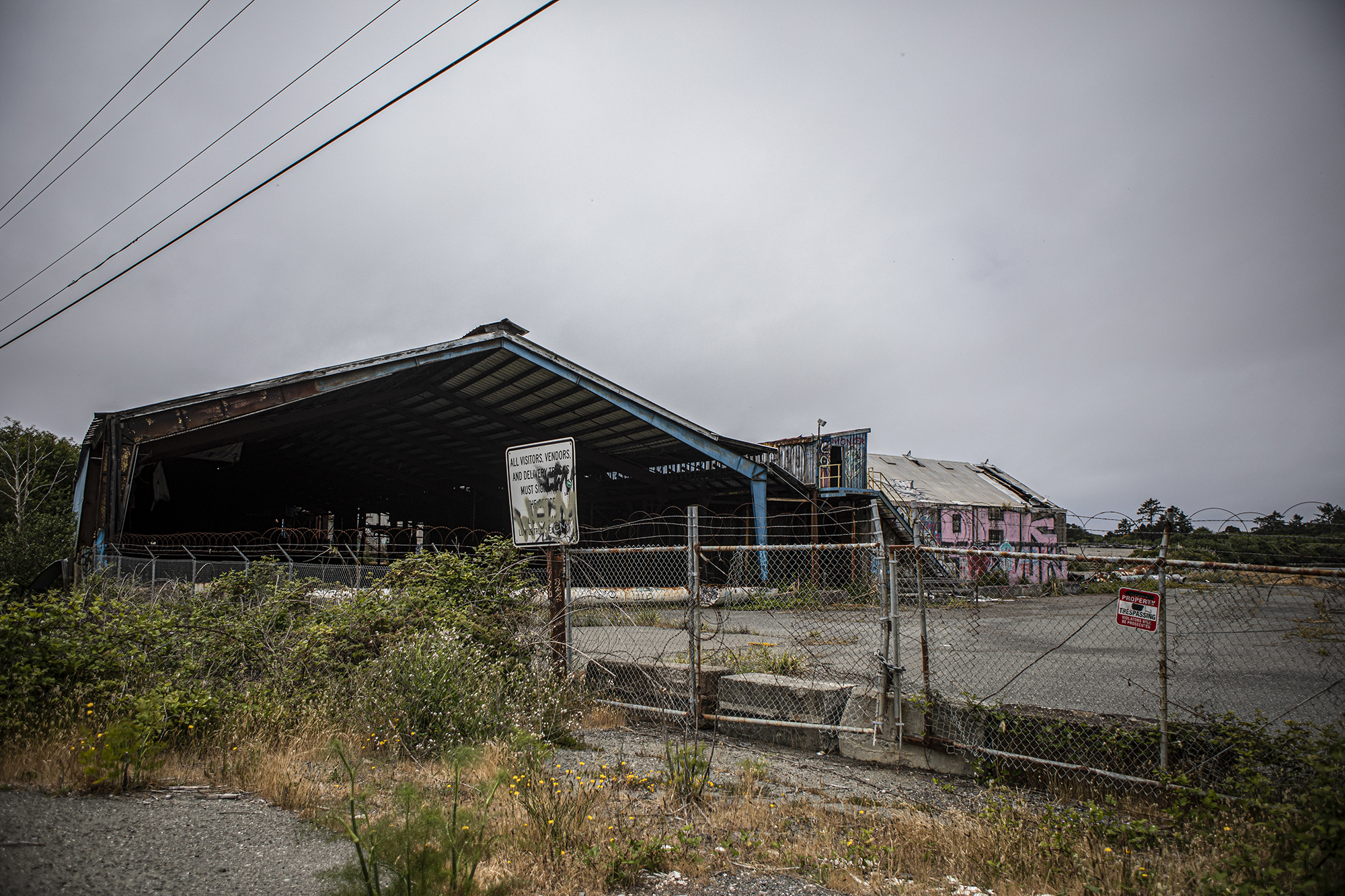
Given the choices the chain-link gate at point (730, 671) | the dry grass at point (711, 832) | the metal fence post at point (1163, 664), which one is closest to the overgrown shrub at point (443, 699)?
the dry grass at point (711, 832)

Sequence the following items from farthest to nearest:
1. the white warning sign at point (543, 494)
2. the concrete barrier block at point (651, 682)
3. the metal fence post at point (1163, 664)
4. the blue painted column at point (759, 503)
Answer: the blue painted column at point (759, 503) < the concrete barrier block at point (651, 682) < the white warning sign at point (543, 494) < the metal fence post at point (1163, 664)

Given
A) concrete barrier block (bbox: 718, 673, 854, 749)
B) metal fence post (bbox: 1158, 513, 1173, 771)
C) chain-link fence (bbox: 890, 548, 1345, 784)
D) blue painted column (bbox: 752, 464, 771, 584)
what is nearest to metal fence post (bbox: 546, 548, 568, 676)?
concrete barrier block (bbox: 718, 673, 854, 749)

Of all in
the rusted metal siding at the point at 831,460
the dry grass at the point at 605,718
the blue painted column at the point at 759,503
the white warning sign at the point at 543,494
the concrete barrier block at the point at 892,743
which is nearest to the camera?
the concrete barrier block at the point at 892,743

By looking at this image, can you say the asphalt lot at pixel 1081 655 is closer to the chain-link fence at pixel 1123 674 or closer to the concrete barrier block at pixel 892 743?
the chain-link fence at pixel 1123 674

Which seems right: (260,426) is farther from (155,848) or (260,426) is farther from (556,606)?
(155,848)

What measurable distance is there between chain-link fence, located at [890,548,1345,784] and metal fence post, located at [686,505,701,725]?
1.85 meters

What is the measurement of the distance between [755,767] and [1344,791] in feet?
11.8

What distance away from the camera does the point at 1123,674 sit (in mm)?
9102

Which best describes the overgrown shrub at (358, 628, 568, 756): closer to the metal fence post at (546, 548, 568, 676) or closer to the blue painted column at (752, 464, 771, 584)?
the metal fence post at (546, 548, 568, 676)

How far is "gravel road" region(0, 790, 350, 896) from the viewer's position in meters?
3.28

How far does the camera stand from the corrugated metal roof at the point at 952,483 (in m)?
30.9

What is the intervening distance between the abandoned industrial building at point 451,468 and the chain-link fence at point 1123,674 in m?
2.72

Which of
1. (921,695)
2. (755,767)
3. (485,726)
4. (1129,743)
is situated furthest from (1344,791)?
(485,726)

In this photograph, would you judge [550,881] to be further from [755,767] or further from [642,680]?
[642,680]
